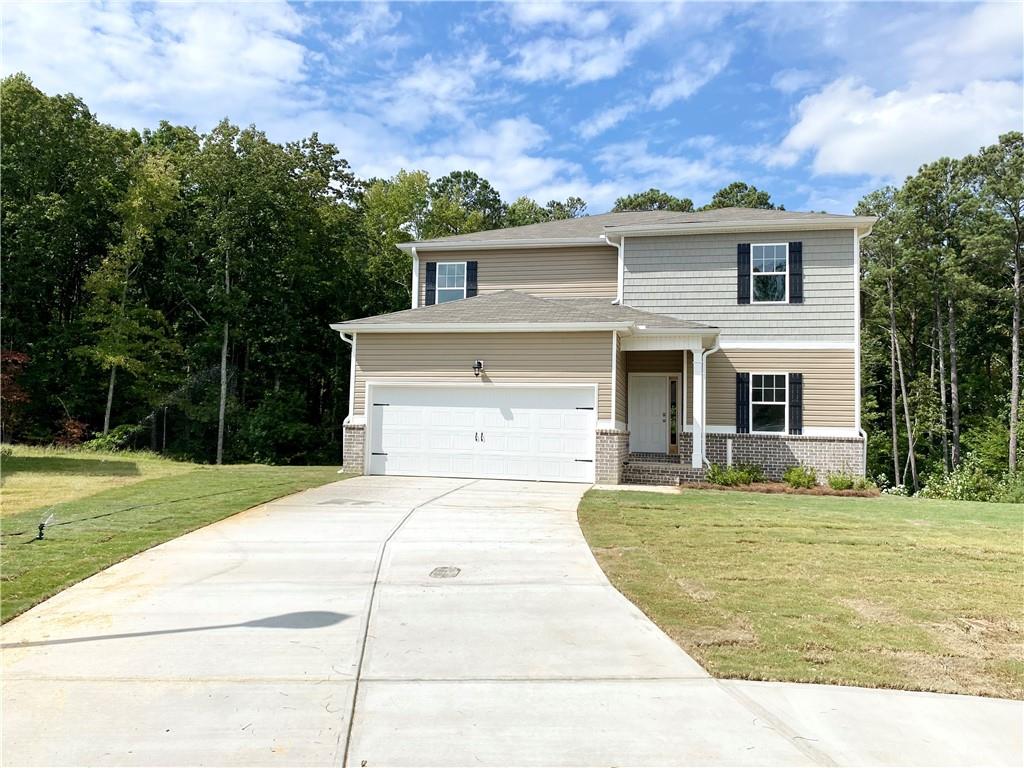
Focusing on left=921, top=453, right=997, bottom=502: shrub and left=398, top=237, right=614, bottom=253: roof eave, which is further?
left=398, top=237, right=614, bottom=253: roof eave

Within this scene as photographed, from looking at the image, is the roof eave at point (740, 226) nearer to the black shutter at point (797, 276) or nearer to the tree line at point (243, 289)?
the black shutter at point (797, 276)

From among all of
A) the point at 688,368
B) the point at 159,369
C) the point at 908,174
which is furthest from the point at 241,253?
the point at 908,174

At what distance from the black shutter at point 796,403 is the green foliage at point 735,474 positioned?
1366mm

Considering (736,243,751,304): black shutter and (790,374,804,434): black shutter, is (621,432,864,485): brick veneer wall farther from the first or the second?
(736,243,751,304): black shutter

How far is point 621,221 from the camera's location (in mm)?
18438

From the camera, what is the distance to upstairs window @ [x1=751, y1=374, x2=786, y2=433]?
51.2 ft

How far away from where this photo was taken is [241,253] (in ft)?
80.8

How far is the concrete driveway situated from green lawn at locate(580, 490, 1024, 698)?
30 centimetres

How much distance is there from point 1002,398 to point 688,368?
19901mm

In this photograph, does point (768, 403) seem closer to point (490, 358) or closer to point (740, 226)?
point (740, 226)

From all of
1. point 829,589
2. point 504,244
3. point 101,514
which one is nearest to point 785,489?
point 829,589

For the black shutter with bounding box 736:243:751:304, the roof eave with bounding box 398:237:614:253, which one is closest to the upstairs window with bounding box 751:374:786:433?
the black shutter with bounding box 736:243:751:304

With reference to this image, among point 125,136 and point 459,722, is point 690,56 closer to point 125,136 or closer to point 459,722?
point 459,722

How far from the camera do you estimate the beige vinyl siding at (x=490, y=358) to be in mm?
13609
